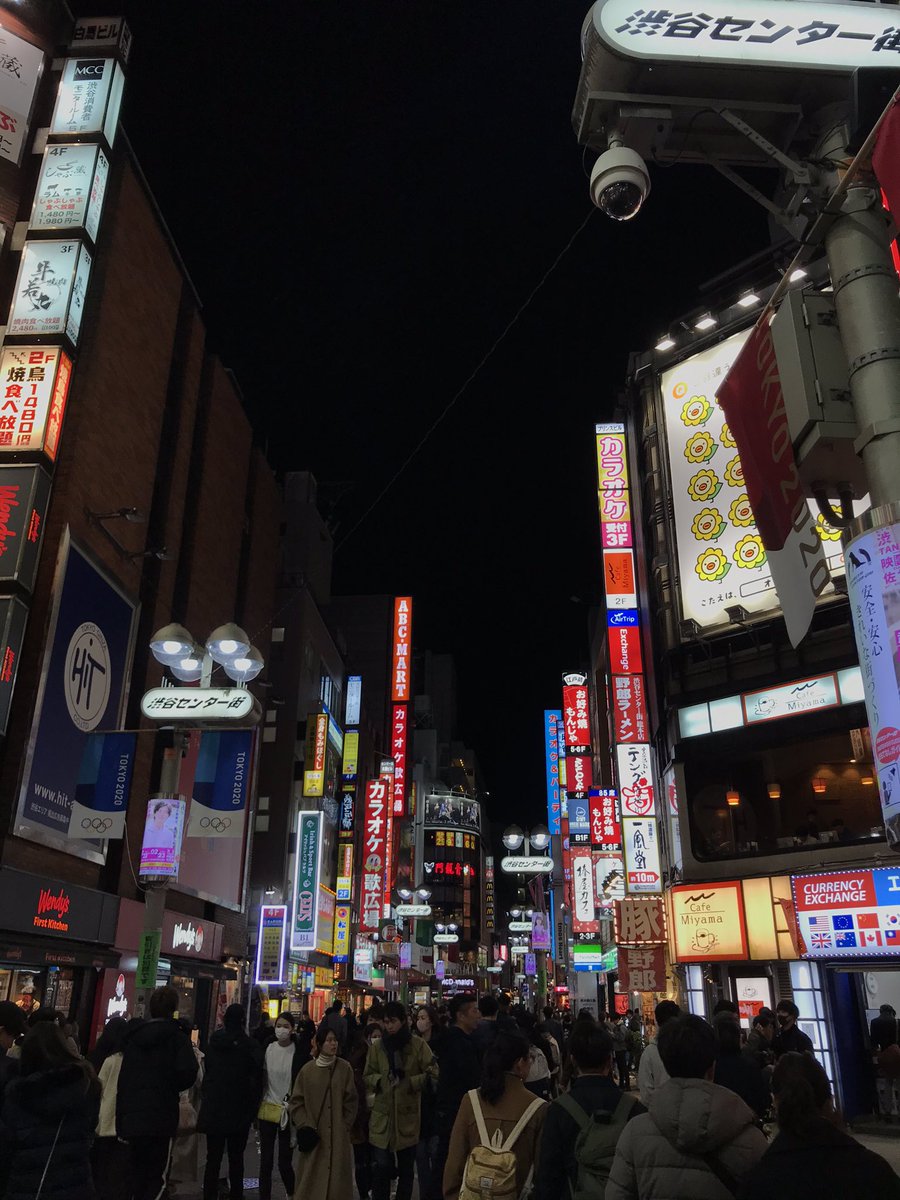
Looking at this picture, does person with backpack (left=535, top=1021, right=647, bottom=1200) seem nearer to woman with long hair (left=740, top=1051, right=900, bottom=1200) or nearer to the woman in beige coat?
woman with long hair (left=740, top=1051, right=900, bottom=1200)

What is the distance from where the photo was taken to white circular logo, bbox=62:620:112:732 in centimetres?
1944

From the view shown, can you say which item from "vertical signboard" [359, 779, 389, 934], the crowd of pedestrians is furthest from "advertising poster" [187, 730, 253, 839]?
"vertical signboard" [359, 779, 389, 934]

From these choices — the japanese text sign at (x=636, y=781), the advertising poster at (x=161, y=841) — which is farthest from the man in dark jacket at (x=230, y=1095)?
the japanese text sign at (x=636, y=781)

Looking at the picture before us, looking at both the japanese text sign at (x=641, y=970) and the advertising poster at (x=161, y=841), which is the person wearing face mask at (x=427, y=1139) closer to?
the advertising poster at (x=161, y=841)

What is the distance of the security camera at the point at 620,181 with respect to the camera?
16.5 ft

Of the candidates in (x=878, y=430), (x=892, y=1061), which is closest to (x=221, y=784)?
(x=892, y=1061)

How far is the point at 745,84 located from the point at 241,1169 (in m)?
9.92

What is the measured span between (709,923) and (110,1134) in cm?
1580

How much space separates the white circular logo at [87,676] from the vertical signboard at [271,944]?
49.7 ft

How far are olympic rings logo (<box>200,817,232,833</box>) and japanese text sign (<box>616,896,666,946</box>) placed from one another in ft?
31.9

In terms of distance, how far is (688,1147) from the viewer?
3215 millimetres

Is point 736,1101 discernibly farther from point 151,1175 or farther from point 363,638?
point 363,638

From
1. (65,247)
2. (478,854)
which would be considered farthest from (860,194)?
(478,854)

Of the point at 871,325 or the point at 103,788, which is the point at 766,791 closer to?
the point at 103,788
